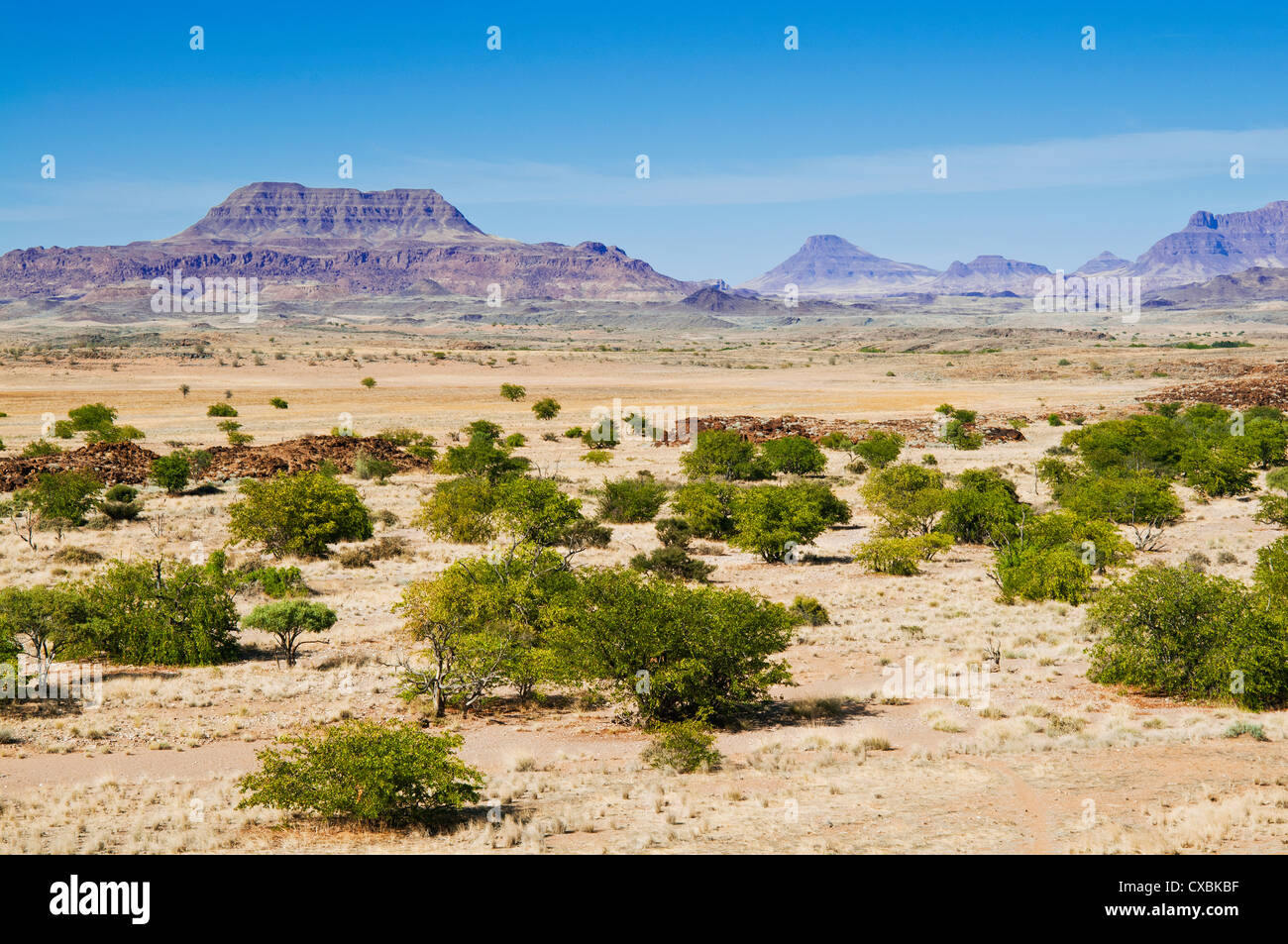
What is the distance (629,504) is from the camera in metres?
35.4

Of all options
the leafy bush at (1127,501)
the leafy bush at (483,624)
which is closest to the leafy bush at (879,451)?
the leafy bush at (1127,501)

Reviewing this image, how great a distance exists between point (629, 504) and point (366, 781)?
24619 mm

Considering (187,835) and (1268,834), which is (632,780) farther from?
(1268,834)

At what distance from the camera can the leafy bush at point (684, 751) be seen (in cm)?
1361

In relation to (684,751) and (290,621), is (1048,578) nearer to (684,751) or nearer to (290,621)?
(684,751)

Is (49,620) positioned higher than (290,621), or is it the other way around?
(49,620)

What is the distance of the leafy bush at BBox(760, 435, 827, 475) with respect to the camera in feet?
151

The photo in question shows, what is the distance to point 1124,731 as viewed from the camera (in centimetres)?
1473

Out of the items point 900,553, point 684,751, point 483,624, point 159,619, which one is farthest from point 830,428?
point 684,751

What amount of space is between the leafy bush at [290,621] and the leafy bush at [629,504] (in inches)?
615

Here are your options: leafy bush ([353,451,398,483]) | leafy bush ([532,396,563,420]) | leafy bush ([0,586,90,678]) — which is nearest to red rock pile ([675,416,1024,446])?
leafy bush ([532,396,563,420])

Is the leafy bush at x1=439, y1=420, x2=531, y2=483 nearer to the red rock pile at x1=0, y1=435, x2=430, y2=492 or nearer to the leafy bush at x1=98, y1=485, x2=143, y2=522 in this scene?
the red rock pile at x1=0, y1=435, x2=430, y2=492

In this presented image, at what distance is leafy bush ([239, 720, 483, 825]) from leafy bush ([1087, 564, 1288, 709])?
12249 mm
